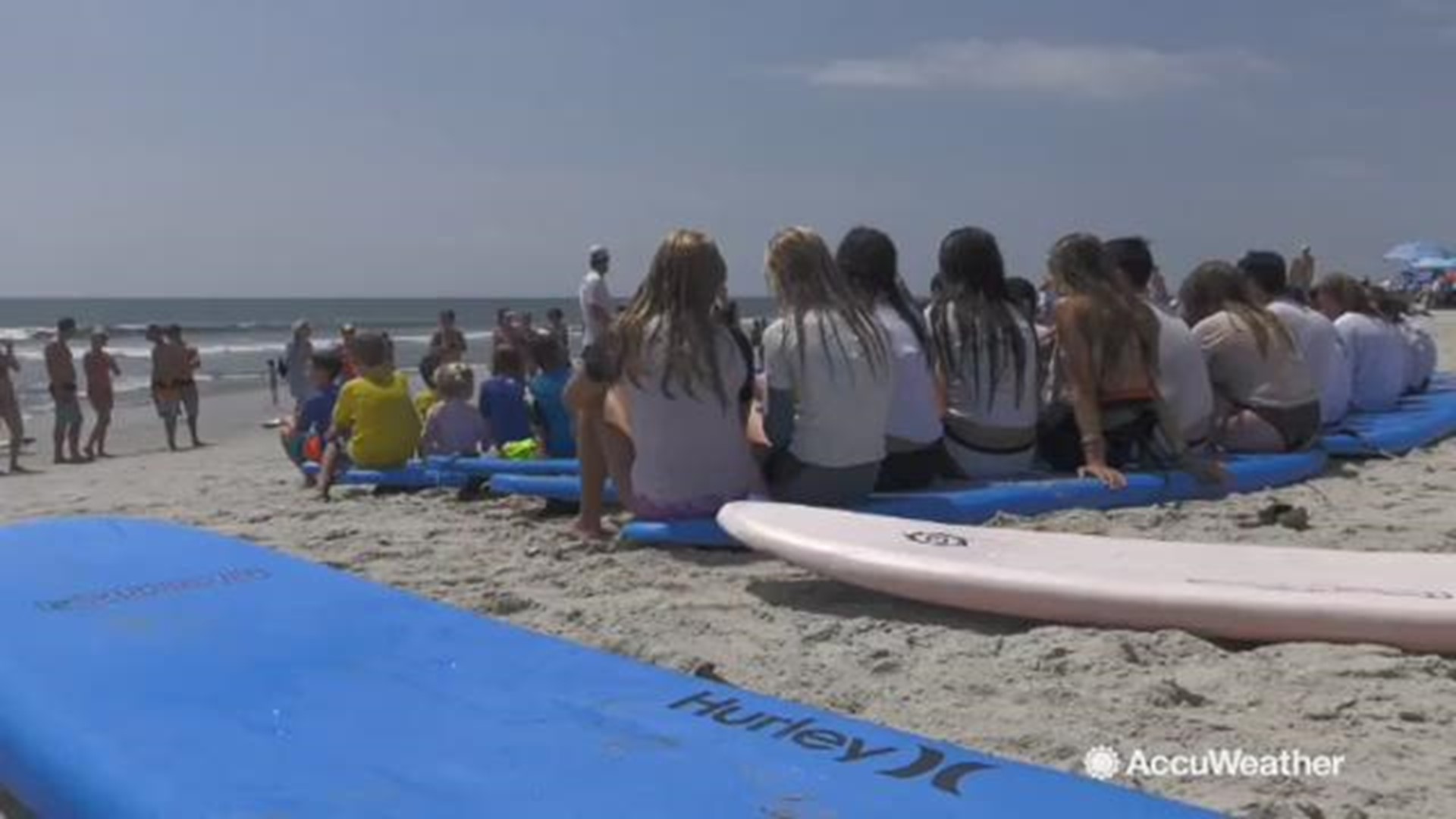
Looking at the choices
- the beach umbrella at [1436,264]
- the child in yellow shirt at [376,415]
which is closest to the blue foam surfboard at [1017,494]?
the child in yellow shirt at [376,415]

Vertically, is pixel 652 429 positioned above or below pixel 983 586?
above

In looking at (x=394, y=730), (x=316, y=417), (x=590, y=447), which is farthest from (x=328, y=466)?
(x=394, y=730)

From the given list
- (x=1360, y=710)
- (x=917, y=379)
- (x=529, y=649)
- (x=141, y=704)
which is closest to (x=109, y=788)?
(x=141, y=704)

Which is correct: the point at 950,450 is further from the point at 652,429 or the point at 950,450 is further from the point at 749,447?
the point at 652,429

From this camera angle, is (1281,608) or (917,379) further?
(917,379)

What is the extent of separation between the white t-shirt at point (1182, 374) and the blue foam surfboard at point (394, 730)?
10.6ft

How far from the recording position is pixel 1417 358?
9078 mm

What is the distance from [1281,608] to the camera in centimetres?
300

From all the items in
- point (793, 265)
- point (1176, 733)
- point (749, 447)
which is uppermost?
point (793, 265)

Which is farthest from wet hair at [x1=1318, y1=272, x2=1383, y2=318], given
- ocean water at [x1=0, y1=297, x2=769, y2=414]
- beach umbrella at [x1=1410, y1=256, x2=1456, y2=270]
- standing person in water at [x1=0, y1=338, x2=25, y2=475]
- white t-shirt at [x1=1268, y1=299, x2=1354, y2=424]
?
beach umbrella at [x1=1410, y1=256, x2=1456, y2=270]

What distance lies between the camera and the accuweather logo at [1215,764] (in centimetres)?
231

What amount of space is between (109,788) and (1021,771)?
140 cm

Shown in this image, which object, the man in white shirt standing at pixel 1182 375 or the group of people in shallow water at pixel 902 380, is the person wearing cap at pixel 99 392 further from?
the man in white shirt standing at pixel 1182 375

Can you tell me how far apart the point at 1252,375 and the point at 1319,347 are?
0.76 meters
